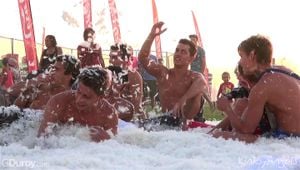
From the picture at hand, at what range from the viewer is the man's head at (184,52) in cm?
713

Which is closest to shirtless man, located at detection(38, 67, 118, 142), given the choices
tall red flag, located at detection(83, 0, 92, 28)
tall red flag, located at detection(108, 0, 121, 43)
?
tall red flag, located at detection(83, 0, 92, 28)

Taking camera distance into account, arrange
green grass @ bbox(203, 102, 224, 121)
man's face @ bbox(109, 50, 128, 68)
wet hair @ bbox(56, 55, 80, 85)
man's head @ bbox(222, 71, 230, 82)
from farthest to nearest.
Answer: man's head @ bbox(222, 71, 230, 82)
green grass @ bbox(203, 102, 224, 121)
man's face @ bbox(109, 50, 128, 68)
wet hair @ bbox(56, 55, 80, 85)

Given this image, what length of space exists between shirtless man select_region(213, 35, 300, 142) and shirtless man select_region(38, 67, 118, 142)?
1.08 m

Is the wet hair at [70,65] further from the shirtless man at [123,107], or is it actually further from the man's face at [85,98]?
the man's face at [85,98]

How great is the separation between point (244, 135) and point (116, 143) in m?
1.16

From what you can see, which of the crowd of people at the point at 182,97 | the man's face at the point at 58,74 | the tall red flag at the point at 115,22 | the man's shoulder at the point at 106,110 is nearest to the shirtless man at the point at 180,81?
the crowd of people at the point at 182,97

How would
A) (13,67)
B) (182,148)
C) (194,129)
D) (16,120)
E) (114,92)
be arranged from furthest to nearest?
(13,67)
(114,92)
(194,129)
(16,120)
(182,148)

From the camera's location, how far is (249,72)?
4867mm

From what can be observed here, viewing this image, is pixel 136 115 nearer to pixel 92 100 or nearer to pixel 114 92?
pixel 114 92

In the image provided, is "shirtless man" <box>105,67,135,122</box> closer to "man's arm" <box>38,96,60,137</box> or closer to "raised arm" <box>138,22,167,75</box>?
"raised arm" <box>138,22,167,75</box>

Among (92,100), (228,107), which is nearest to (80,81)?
(92,100)

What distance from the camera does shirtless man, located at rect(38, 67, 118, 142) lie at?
15.4ft

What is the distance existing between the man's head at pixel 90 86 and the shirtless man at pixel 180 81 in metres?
2.22

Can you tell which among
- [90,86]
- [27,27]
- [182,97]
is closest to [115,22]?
[27,27]
